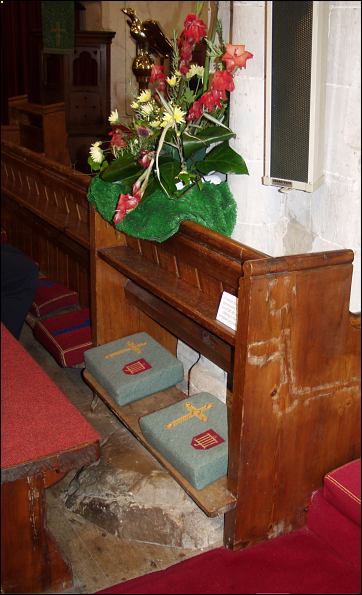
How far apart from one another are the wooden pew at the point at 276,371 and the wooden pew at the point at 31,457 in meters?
0.40

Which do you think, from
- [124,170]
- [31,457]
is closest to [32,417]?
[31,457]

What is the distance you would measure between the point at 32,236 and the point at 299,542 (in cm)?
247

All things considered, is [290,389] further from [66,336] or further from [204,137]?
[66,336]

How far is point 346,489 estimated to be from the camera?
5.39 ft

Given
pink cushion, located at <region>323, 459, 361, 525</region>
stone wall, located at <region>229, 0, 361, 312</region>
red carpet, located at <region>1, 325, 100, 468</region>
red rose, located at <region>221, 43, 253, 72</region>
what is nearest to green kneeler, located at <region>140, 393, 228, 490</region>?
pink cushion, located at <region>323, 459, 361, 525</region>

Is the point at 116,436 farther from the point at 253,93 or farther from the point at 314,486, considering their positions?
the point at 253,93

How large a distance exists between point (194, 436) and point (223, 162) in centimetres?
81

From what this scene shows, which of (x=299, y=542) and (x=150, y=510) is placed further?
(x=150, y=510)

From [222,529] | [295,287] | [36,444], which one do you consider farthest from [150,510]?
[295,287]

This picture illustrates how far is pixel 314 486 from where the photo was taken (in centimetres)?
184

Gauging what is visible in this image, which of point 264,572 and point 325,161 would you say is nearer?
point 264,572

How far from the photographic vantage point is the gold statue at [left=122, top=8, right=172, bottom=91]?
2.33m

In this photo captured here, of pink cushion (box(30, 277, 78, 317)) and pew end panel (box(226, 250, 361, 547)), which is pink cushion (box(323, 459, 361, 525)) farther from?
pink cushion (box(30, 277, 78, 317))

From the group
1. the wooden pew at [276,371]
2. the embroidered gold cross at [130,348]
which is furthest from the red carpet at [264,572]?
the embroidered gold cross at [130,348]
